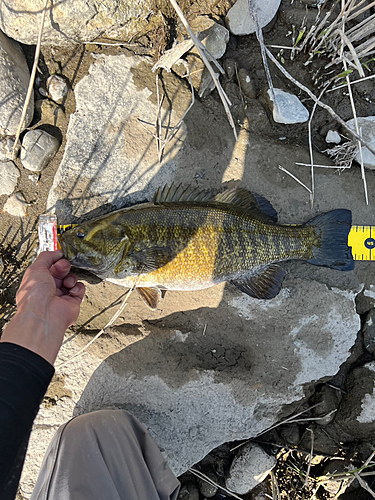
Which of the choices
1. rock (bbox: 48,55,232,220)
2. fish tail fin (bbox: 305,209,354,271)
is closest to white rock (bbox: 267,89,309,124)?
rock (bbox: 48,55,232,220)

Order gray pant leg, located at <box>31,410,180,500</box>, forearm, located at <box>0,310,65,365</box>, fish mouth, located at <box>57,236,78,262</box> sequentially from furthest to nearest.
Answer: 1. fish mouth, located at <box>57,236,78,262</box>
2. gray pant leg, located at <box>31,410,180,500</box>
3. forearm, located at <box>0,310,65,365</box>

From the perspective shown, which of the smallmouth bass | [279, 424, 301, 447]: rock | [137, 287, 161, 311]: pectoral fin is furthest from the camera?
[279, 424, 301, 447]: rock

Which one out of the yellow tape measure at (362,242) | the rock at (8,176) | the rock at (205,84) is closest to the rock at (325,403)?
the yellow tape measure at (362,242)

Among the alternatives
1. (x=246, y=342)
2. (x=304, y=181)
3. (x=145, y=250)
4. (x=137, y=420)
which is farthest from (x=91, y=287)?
(x=304, y=181)

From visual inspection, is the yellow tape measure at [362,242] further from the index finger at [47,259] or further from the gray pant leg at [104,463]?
the index finger at [47,259]

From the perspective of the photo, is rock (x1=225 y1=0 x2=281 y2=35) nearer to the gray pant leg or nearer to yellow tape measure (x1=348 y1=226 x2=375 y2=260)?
yellow tape measure (x1=348 y1=226 x2=375 y2=260)

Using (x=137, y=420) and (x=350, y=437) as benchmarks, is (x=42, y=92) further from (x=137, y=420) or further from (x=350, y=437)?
(x=350, y=437)
